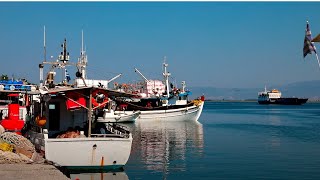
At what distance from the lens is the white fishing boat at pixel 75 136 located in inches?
672

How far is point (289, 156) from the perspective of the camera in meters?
27.4

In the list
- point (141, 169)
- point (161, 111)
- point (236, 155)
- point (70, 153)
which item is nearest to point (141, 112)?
point (161, 111)

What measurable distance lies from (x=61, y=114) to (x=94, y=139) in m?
3.80

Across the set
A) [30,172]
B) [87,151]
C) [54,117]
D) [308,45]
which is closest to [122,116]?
[54,117]

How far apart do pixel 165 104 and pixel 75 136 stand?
55166mm

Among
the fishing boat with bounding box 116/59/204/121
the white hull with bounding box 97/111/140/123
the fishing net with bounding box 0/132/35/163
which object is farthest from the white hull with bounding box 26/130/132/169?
the white hull with bounding box 97/111/140/123

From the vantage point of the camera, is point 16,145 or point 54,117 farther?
point 54,117

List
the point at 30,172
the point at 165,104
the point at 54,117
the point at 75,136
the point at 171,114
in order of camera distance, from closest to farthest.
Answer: the point at 30,172
the point at 75,136
the point at 54,117
the point at 171,114
the point at 165,104

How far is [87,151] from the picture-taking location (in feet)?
56.5

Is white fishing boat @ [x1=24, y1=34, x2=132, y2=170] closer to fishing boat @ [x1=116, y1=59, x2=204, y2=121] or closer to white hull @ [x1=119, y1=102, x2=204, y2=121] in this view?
fishing boat @ [x1=116, y1=59, x2=204, y2=121]

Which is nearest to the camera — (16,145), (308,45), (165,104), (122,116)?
(16,145)

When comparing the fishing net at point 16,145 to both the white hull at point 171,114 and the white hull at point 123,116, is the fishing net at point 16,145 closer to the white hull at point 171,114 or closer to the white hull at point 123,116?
the white hull at point 123,116

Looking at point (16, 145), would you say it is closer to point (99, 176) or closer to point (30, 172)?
point (99, 176)

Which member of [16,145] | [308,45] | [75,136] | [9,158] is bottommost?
[9,158]
